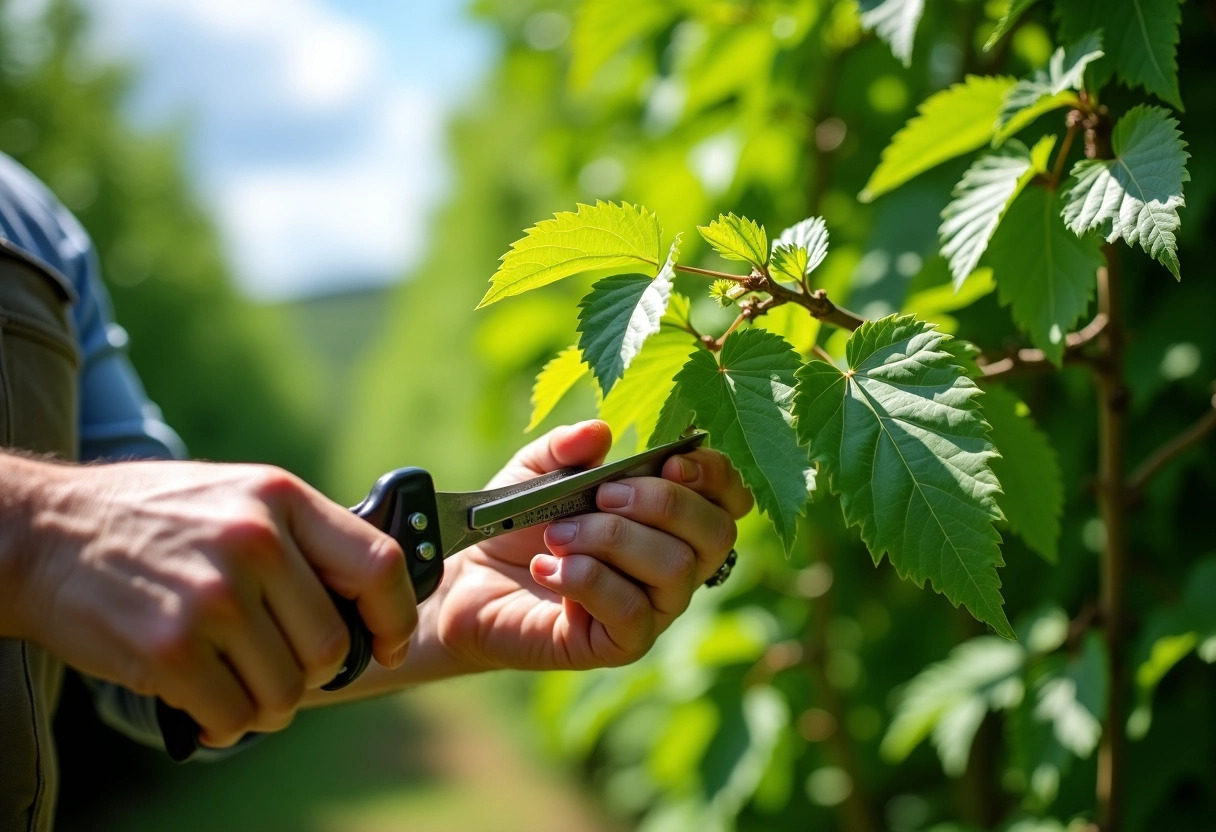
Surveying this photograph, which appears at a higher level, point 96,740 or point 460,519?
point 460,519

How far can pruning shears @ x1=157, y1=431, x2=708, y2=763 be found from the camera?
688mm

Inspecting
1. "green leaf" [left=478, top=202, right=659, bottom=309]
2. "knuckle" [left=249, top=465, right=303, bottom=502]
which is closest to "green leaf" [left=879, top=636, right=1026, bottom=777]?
"green leaf" [left=478, top=202, right=659, bottom=309]

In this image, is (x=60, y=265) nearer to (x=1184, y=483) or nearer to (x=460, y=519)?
(x=460, y=519)

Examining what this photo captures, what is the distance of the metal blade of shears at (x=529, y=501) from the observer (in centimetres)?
78

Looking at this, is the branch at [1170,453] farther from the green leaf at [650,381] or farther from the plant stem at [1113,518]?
the green leaf at [650,381]

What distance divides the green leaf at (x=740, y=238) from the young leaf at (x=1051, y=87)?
0.77 feet

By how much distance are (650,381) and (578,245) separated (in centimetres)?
14

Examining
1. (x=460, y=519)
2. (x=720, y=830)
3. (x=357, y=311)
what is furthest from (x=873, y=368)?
(x=357, y=311)

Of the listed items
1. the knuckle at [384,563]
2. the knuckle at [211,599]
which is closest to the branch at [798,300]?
the knuckle at [384,563]

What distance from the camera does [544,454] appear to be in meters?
0.89

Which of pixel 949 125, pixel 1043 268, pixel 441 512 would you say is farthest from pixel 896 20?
pixel 441 512

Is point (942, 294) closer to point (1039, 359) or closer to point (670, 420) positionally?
point (1039, 359)

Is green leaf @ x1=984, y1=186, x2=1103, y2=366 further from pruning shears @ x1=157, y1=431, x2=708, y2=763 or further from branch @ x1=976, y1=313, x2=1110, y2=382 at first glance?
pruning shears @ x1=157, y1=431, x2=708, y2=763

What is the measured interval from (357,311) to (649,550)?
56.6ft
